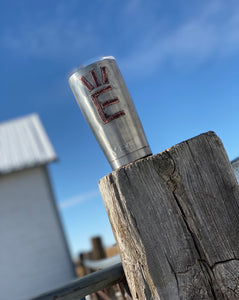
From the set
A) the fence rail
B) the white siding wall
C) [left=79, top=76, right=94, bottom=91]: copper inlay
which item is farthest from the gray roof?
[left=79, top=76, right=94, bottom=91]: copper inlay

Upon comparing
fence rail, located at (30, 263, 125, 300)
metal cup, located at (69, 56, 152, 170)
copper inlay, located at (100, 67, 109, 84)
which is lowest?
fence rail, located at (30, 263, 125, 300)

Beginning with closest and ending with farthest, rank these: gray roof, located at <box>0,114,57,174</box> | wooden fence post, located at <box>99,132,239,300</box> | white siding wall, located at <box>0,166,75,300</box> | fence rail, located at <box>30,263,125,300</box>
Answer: wooden fence post, located at <box>99,132,239,300</box>
fence rail, located at <box>30,263,125,300</box>
white siding wall, located at <box>0,166,75,300</box>
gray roof, located at <box>0,114,57,174</box>

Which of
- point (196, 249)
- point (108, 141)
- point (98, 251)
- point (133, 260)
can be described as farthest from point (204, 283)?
point (98, 251)

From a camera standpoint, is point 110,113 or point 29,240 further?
point 29,240

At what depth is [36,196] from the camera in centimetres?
779

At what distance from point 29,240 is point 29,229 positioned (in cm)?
23

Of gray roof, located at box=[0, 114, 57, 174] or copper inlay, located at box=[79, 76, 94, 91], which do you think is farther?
gray roof, located at box=[0, 114, 57, 174]

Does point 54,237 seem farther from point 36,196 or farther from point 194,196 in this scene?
point 194,196

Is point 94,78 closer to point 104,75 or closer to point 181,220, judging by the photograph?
point 104,75

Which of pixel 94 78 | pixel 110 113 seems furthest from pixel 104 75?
pixel 110 113

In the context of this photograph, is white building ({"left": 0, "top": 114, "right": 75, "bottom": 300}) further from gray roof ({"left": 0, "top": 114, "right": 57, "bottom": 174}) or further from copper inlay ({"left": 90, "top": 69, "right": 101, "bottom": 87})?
copper inlay ({"left": 90, "top": 69, "right": 101, "bottom": 87})

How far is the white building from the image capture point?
23.5 ft

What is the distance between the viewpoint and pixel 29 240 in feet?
24.4

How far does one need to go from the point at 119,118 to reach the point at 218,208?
19.0 inches
